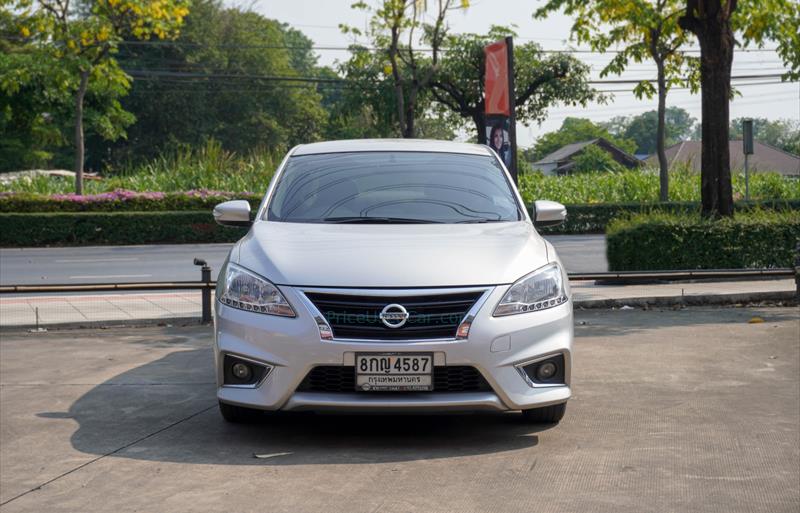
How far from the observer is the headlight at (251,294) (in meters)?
5.86

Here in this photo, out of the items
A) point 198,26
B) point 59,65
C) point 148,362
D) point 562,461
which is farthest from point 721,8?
point 198,26

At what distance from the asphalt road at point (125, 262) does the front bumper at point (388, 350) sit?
12810 mm

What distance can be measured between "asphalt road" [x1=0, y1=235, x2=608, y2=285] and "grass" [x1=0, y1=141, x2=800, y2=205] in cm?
750

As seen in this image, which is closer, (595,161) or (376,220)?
(376,220)

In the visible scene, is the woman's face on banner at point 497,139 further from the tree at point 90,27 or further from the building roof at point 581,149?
the building roof at point 581,149

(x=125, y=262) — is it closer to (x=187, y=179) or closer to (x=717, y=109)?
(x=717, y=109)

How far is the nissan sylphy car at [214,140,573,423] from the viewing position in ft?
18.9

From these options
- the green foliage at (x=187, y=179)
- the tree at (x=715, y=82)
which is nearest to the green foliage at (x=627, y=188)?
the green foliage at (x=187, y=179)

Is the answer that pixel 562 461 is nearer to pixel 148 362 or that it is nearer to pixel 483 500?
pixel 483 500

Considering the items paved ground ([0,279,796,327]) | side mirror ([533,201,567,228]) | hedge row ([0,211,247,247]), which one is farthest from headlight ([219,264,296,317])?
hedge row ([0,211,247,247])

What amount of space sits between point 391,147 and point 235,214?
1245 mm

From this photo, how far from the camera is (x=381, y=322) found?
575cm

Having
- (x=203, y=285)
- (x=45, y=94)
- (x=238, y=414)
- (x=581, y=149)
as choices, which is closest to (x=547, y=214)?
(x=238, y=414)

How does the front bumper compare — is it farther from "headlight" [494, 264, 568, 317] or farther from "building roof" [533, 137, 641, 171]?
"building roof" [533, 137, 641, 171]
